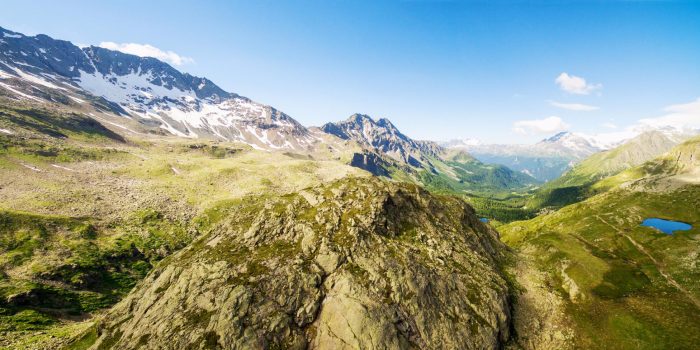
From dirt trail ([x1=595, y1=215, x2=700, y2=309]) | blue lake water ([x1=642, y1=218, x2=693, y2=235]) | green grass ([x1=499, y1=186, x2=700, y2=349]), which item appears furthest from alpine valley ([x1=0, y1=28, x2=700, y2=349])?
blue lake water ([x1=642, y1=218, x2=693, y2=235])

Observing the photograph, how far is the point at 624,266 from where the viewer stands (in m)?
99.0

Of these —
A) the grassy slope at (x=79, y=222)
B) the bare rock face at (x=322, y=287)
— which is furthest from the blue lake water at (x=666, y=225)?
the grassy slope at (x=79, y=222)

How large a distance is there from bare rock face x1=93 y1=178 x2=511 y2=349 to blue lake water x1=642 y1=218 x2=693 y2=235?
374 ft

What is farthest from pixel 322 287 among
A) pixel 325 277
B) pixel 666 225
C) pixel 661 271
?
pixel 666 225

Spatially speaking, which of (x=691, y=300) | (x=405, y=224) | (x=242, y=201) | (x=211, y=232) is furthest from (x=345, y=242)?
(x=242, y=201)

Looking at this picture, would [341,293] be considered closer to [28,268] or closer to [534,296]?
[534,296]

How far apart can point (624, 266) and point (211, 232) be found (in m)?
126

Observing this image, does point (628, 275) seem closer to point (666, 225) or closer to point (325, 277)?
point (666, 225)

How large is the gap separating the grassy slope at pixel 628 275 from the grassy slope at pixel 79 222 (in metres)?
116

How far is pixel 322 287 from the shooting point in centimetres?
5450

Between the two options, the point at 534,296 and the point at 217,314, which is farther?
the point at 534,296

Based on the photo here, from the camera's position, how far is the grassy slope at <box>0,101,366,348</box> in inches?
2908

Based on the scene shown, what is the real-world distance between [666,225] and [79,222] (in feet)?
805

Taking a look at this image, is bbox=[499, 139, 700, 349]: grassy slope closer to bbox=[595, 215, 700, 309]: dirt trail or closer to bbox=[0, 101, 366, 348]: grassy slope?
bbox=[595, 215, 700, 309]: dirt trail
